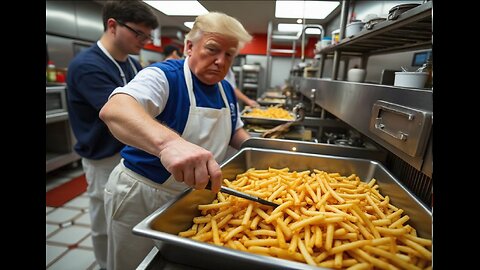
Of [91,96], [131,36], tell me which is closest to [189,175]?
[91,96]

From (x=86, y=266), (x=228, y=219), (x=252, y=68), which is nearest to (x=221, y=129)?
(x=228, y=219)

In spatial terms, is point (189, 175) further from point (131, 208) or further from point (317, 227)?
point (131, 208)

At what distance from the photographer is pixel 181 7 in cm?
152

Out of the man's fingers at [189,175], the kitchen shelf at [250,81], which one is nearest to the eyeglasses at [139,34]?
the man's fingers at [189,175]

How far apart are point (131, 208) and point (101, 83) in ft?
3.05

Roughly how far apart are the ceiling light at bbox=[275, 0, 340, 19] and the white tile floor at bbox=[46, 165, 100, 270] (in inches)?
98.9

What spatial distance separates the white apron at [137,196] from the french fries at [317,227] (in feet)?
1.21

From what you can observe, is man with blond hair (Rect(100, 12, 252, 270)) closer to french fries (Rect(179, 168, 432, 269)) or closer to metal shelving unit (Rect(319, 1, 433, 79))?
french fries (Rect(179, 168, 432, 269))

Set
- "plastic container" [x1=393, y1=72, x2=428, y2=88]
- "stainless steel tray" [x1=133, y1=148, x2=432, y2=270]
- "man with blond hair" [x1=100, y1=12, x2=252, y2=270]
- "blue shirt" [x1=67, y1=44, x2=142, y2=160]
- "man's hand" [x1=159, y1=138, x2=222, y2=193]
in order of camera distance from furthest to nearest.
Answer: "blue shirt" [x1=67, y1=44, x2=142, y2=160] → "man with blond hair" [x1=100, y1=12, x2=252, y2=270] → "plastic container" [x1=393, y1=72, x2=428, y2=88] → "man's hand" [x1=159, y1=138, x2=222, y2=193] → "stainless steel tray" [x1=133, y1=148, x2=432, y2=270]

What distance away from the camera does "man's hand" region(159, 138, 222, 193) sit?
0.72 metres

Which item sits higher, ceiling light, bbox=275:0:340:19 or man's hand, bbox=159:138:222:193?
ceiling light, bbox=275:0:340:19

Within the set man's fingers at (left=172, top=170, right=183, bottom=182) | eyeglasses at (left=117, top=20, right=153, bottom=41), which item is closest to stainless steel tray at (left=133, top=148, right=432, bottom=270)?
man's fingers at (left=172, top=170, right=183, bottom=182)

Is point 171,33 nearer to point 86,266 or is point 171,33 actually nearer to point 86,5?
point 86,5
